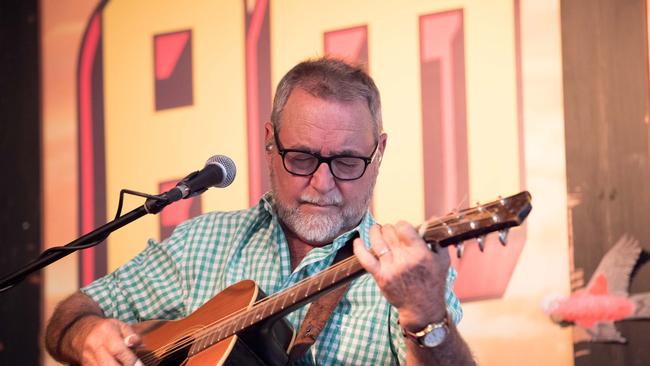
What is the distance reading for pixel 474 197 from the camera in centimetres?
305

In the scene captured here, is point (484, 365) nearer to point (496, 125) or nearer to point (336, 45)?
point (496, 125)

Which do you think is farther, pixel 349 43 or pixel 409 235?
pixel 349 43

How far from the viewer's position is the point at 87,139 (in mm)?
3793

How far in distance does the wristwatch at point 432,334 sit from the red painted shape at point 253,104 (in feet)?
5.17

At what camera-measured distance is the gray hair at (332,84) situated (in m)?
2.66

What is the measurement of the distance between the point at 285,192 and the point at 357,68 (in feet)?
1.48

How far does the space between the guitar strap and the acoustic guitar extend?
0.03m

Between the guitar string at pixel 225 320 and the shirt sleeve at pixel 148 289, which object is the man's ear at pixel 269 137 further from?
the guitar string at pixel 225 320

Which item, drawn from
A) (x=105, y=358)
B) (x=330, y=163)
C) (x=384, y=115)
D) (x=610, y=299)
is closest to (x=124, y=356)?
(x=105, y=358)

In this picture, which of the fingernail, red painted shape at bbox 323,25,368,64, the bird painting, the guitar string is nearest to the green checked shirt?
the guitar string

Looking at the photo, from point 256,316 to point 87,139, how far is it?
187cm

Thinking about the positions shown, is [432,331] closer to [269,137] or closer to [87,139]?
[269,137]

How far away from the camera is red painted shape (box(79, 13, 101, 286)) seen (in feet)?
12.2

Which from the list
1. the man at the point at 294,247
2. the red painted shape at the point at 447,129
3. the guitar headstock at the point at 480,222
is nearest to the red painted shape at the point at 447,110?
the red painted shape at the point at 447,129
